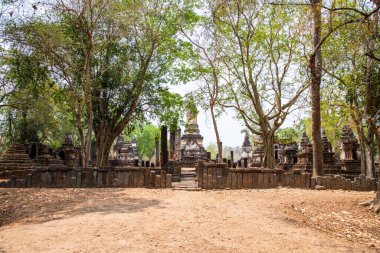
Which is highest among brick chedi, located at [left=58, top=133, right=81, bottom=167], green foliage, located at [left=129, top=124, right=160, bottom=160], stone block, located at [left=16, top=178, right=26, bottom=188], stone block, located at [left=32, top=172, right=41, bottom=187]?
green foliage, located at [left=129, top=124, right=160, bottom=160]

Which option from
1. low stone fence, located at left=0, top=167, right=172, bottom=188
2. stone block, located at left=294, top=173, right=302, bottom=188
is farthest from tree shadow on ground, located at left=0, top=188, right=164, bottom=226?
stone block, located at left=294, top=173, right=302, bottom=188

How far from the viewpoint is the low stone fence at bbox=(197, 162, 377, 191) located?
42.9 ft

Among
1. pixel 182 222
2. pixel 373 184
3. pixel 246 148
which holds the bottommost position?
pixel 182 222

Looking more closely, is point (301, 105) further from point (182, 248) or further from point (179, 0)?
point (182, 248)

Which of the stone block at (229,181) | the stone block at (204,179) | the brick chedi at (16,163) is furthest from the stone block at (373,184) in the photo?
the brick chedi at (16,163)

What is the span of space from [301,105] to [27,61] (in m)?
15.0

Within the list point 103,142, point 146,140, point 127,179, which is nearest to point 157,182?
point 127,179

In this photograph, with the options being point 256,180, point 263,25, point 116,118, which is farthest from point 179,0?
point 256,180

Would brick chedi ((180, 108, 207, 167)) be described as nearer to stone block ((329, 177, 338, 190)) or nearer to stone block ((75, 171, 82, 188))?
stone block ((75, 171, 82, 188))

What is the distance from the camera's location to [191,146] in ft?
124

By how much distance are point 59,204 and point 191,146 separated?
2911 cm

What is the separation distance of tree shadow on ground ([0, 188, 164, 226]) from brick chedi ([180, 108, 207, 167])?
25.4 meters

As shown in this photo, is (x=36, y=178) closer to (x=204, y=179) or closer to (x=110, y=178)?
(x=110, y=178)

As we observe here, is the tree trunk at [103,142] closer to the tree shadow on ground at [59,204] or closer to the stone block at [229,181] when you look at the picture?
the tree shadow on ground at [59,204]
